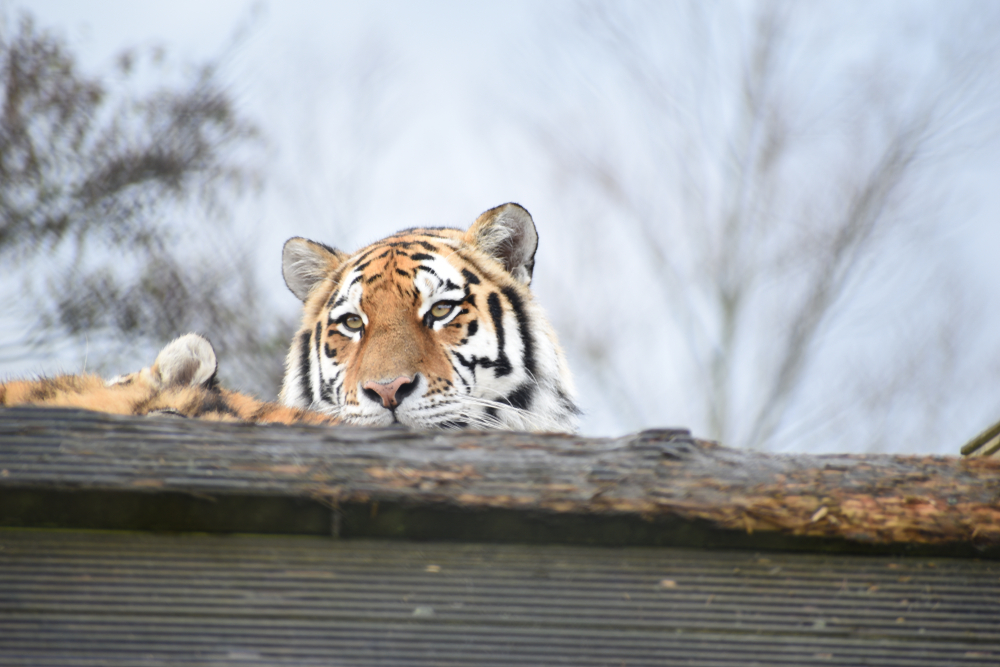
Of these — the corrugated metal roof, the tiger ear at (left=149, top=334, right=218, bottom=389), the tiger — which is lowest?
the corrugated metal roof

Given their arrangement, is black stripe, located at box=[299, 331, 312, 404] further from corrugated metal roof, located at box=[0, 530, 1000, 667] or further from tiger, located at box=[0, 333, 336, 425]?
corrugated metal roof, located at box=[0, 530, 1000, 667]

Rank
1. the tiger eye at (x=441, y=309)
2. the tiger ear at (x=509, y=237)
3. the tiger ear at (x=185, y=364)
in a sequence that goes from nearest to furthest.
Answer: the tiger ear at (x=185, y=364)
the tiger eye at (x=441, y=309)
the tiger ear at (x=509, y=237)

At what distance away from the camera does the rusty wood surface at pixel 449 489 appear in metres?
1.10

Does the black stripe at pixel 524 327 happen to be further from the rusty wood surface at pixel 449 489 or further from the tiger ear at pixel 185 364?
the rusty wood surface at pixel 449 489

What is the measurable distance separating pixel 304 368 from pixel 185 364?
1096mm

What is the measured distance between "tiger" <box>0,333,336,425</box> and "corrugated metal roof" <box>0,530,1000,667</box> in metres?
0.57

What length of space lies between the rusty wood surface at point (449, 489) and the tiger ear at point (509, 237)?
2140 mm

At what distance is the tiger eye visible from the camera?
2.91 metres

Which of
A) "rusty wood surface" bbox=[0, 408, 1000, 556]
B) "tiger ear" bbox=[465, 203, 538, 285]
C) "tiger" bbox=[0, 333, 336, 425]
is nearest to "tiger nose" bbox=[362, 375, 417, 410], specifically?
"tiger" bbox=[0, 333, 336, 425]

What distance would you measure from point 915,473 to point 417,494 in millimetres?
809

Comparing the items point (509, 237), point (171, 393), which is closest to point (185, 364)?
point (171, 393)

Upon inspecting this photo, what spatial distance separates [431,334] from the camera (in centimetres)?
285

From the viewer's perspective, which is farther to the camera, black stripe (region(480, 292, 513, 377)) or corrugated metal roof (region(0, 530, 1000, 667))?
black stripe (region(480, 292, 513, 377))

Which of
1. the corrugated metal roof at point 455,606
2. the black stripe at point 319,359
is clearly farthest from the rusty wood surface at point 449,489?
the black stripe at point 319,359
